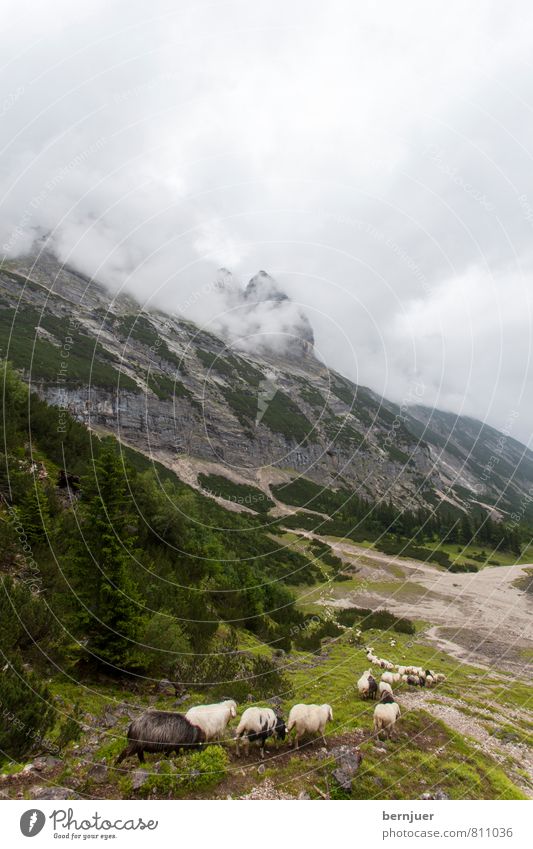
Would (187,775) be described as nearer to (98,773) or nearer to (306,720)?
(98,773)

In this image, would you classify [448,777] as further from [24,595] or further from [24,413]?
[24,413]

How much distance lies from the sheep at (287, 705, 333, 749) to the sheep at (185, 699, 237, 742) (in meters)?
1.43

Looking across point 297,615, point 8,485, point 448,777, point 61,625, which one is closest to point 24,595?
point 61,625

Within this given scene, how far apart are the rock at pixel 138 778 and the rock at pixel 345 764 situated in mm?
3466

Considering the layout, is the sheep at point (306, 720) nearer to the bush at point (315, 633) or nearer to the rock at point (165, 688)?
the rock at point (165, 688)

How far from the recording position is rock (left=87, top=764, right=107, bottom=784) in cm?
657

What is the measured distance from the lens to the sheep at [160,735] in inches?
280

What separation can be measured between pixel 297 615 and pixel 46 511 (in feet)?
63.2

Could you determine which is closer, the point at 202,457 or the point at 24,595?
the point at 24,595

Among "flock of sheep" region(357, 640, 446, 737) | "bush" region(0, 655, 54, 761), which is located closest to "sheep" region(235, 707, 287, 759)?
"flock of sheep" region(357, 640, 446, 737)

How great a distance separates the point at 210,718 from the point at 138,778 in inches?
62.7

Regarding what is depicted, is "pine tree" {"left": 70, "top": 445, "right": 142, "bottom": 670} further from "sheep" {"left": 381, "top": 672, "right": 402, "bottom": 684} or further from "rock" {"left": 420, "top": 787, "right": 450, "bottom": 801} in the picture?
"sheep" {"left": 381, "top": 672, "right": 402, "bottom": 684}

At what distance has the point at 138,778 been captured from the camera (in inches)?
257

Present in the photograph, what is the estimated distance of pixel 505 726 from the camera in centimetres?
1205
